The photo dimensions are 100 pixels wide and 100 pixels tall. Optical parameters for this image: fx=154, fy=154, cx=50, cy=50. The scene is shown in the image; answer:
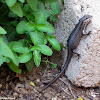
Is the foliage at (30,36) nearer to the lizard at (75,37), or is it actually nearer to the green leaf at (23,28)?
the green leaf at (23,28)

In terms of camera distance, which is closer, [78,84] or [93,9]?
[93,9]

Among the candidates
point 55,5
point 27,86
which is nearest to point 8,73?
point 27,86

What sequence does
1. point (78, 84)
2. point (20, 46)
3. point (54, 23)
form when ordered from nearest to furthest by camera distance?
point (20, 46)
point (78, 84)
point (54, 23)

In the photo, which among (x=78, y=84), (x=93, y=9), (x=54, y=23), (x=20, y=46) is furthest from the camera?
(x=54, y=23)

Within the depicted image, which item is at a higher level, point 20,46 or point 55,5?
point 55,5

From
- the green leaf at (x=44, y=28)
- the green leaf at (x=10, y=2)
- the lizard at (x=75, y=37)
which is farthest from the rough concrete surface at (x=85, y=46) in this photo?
the green leaf at (x=10, y=2)

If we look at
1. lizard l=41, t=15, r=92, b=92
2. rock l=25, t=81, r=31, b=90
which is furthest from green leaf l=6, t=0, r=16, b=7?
rock l=25, t=81, r=31, b=90

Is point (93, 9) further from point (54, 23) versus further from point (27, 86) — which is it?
point (27, 86)

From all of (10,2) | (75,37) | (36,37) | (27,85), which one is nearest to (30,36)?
(36,37)

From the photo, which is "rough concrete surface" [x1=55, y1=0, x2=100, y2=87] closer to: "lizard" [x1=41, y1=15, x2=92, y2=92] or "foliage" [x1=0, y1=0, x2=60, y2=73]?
"lizard" [x1=41, y1=15, x2=92, y2=92]
